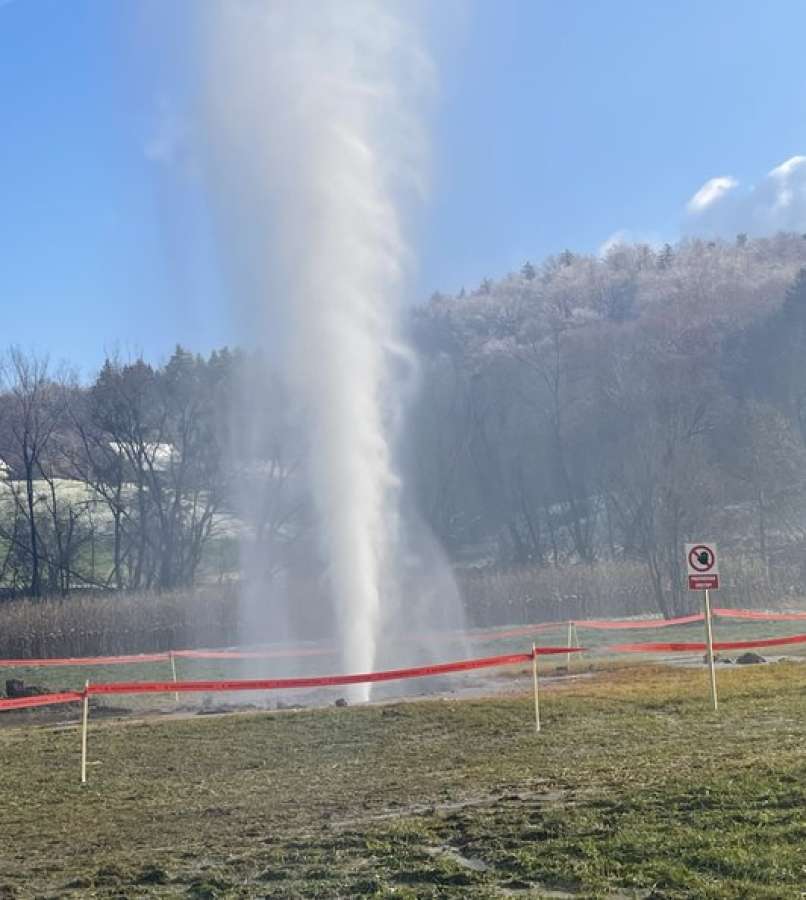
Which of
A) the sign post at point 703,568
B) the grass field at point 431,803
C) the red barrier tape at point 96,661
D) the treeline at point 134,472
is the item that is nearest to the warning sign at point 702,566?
the sign post at point 703,568

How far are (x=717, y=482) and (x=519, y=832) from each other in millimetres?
47899

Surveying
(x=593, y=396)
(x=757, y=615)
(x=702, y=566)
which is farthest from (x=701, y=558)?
(x=593, y=396)

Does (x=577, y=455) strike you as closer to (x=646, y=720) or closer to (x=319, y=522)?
(x=319, y=522)

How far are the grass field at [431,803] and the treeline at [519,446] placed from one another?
2987 cm

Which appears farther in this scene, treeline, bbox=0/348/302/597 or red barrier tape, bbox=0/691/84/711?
treeline, bbox=0/348/302/597

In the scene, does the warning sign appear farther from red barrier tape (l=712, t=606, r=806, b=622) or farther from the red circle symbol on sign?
red barrier tape (l=712, t=606, r=806, b=622)

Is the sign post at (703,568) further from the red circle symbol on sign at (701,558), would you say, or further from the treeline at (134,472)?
the treeline at (134,472)

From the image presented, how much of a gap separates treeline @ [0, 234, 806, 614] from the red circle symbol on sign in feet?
94.7

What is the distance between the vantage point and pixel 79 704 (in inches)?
904

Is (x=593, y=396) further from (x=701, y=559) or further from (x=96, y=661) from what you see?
(x=701, y=559)

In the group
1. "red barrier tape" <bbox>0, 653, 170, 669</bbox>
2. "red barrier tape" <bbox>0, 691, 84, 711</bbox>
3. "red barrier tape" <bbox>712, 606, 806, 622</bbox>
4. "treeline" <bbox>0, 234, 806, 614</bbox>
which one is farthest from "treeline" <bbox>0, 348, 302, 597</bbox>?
"red barrier tape" <bbox>0, 691, 84, 711</bbox>

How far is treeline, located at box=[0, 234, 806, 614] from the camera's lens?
57781 millimetres

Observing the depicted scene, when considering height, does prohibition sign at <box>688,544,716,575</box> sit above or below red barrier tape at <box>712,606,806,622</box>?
above

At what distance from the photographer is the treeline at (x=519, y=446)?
5778 cm
